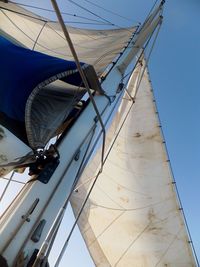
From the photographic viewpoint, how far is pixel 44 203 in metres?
2.09

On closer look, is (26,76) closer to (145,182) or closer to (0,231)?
(0,231)

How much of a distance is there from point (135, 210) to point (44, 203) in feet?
11.9

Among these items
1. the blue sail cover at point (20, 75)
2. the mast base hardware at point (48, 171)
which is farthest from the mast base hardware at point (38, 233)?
the blue sail cover at point (20, 75)

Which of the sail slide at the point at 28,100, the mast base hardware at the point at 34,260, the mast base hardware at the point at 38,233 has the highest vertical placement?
the sail slide at the point at 28,100

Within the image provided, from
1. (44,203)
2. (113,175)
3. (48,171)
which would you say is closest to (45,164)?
(48,171)

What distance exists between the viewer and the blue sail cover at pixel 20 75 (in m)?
2.38

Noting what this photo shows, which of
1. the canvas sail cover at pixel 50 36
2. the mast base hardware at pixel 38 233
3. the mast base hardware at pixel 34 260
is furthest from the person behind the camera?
the canvas sail cover at pixel 50 36

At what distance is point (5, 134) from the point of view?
2051 millimetres

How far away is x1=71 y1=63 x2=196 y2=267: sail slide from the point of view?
5145 millimetres

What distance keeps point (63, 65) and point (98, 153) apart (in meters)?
3.94

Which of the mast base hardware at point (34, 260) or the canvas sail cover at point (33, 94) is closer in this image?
the mast base hardware at point (34, 260)

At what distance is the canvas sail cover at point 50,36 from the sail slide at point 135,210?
161 centimetres

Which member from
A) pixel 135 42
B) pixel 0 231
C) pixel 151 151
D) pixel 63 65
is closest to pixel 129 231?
pixel 151 151

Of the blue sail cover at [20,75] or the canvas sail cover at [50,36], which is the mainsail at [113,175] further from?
the blue sail cover at [20,75]
